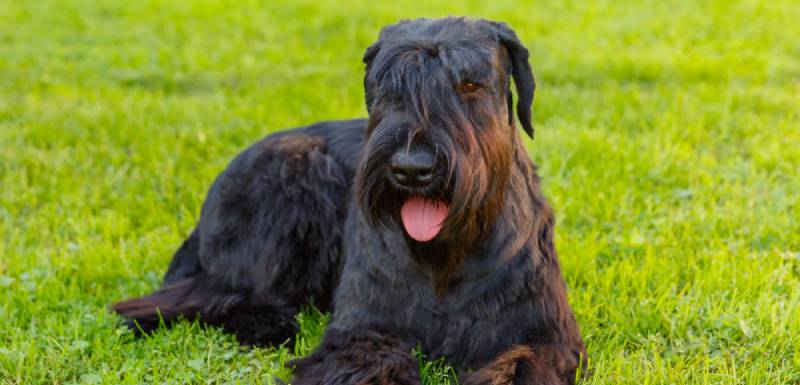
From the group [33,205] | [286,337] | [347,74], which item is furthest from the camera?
[347,74]

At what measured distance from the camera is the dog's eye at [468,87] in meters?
3.15

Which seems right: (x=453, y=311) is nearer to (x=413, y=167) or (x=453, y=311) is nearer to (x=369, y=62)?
(x=413, y=167)

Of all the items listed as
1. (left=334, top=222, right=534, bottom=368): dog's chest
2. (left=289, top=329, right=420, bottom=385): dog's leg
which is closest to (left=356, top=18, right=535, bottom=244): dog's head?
(left=334, top=222, right=534, bottom=368): dog's chest

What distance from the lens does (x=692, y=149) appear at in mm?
6113

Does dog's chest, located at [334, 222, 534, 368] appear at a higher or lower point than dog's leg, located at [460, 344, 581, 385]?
higher

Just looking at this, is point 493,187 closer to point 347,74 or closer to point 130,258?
point 130,258

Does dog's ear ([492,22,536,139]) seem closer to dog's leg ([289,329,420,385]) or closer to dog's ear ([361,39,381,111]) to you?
dog's ear ([361,39,381,111])

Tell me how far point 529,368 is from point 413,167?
893 millimetres

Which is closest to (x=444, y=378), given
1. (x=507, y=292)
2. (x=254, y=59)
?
(x=507, y=292)

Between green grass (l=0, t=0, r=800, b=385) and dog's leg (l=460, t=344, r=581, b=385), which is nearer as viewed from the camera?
dog's leg (l=460, t=344, r=581, b=385)

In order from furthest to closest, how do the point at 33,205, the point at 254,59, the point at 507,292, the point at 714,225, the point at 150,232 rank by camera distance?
1. the point at 254,59
2. the point at 33,205
3. the point at 150,232
4. the point at 714,225
5. the point at 507,292

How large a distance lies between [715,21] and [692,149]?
11.9ft

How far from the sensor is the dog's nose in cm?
291

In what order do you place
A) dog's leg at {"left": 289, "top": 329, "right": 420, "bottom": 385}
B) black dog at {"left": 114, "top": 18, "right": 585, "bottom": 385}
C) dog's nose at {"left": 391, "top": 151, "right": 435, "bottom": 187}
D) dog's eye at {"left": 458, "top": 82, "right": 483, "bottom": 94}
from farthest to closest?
1. dog's leg at {"left": 289, "top": 329, "right": 420, "bottom": 385}
2. dog's eye at {"left": 458, "top": 82, "right": 483, "bottom": 94}
3. black dog at {"left": 114, "top": 18, "right": 585, "bottom": 385}
4. dog's nose at {"left": 391, "top": 151, "right": 435, "bottom": 187}
